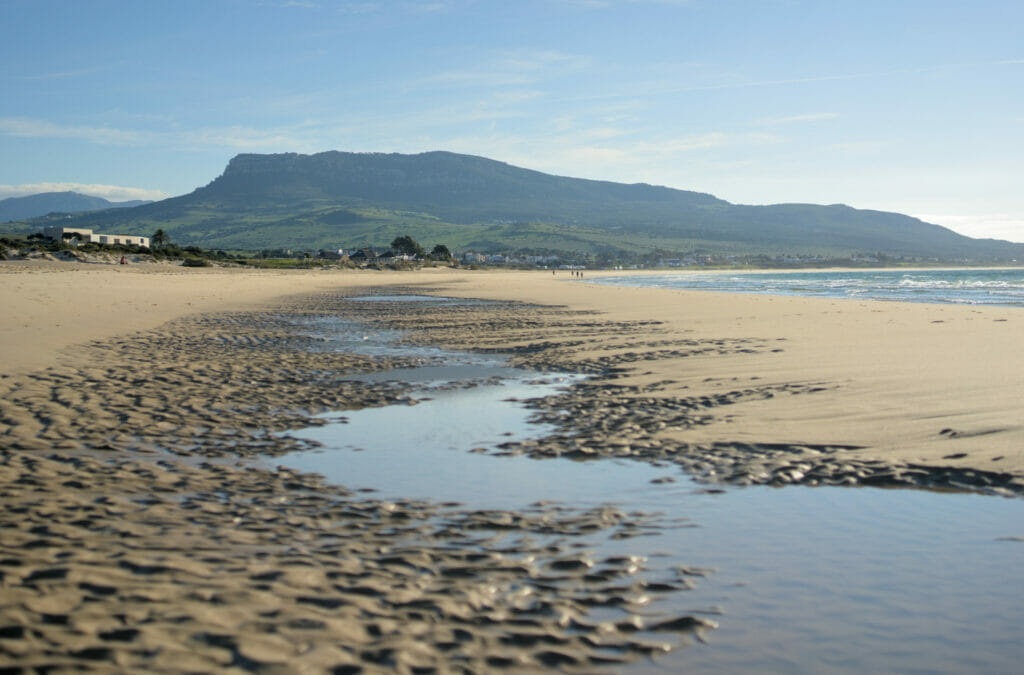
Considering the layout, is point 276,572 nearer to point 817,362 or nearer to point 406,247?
point 817,362

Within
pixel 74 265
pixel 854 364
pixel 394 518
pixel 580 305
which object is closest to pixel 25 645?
pixel 394 518

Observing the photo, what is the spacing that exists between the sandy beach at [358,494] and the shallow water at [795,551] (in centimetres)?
27

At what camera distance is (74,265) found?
5844cm

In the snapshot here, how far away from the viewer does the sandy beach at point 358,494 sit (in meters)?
3.64

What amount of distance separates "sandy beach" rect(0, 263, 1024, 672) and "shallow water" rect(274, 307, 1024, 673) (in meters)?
0.27

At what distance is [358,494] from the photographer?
6191 millimetres

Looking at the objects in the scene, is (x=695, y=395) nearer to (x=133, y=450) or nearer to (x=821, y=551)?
(x=821, y=551)

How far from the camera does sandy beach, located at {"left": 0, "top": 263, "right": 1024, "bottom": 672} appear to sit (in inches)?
143

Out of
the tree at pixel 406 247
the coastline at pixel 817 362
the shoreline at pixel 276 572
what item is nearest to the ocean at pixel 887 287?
the coastline at pixel 817 362

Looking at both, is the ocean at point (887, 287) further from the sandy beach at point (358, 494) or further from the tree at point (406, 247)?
the tree at point (406, 247)

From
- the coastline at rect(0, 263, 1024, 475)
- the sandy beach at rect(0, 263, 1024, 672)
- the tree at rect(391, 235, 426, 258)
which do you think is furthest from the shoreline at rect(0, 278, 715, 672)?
the tree at rect(391, 235, 426, 258)

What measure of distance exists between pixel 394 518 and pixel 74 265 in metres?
62.8

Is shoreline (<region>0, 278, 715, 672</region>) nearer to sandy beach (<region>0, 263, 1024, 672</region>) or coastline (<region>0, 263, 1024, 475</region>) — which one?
sandy beach (<region>0, 263, 1024, 672</region>)

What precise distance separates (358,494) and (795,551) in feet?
11.1
